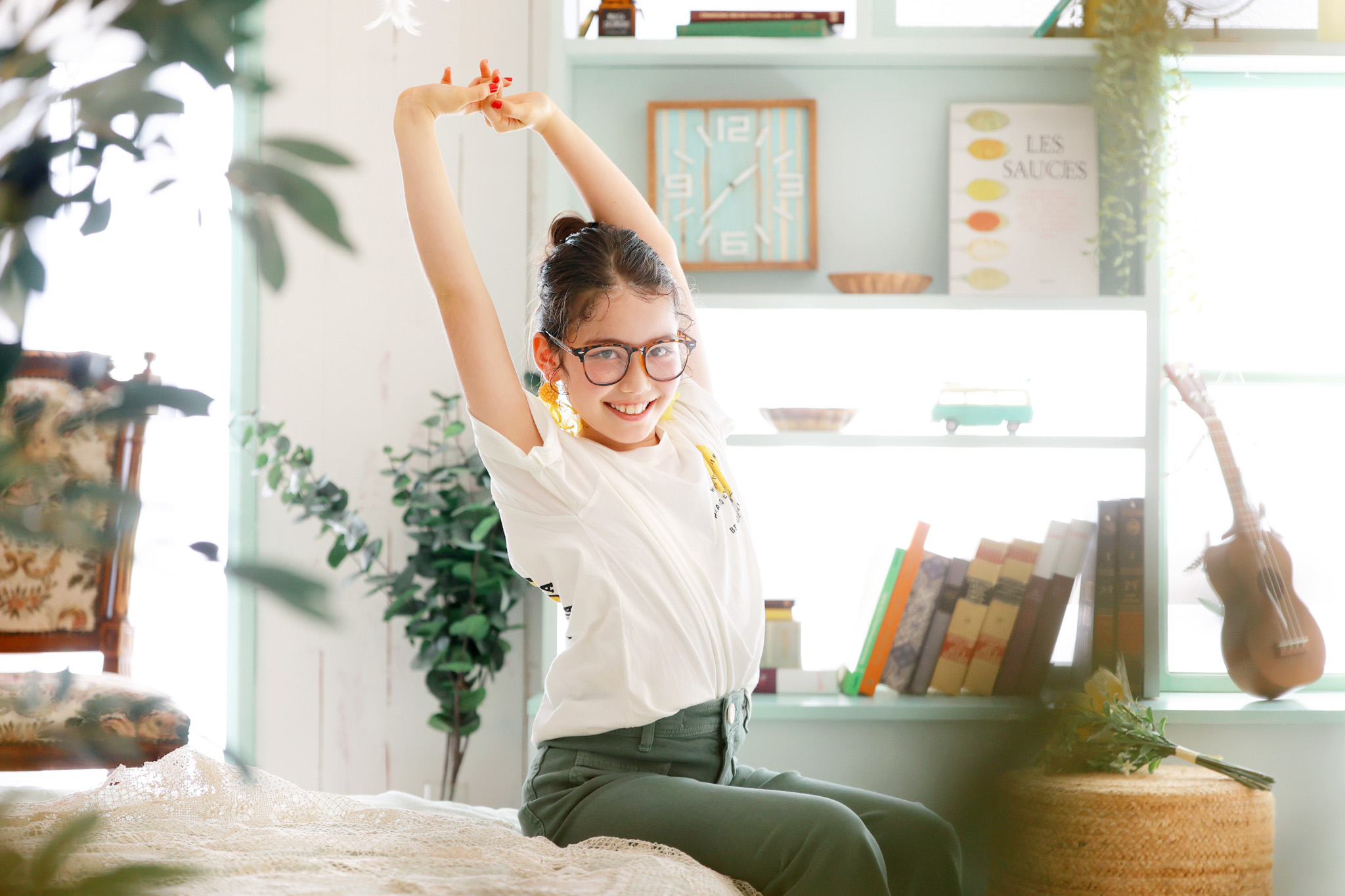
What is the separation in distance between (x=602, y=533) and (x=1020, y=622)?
1045 mm

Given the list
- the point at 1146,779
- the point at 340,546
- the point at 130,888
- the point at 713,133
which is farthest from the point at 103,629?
the point at 130,888

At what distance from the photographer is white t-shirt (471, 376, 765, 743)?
44.4 inches

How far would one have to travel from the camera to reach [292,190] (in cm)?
30

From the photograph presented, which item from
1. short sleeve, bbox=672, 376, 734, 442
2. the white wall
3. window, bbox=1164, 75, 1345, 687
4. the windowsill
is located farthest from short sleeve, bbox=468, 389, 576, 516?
window, bbox=1164, 75, 1345, 687

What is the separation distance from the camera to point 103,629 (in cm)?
207

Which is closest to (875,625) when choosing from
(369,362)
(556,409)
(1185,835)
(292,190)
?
(1185,835)

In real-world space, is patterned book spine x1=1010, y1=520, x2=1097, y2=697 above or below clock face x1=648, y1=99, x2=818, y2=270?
below

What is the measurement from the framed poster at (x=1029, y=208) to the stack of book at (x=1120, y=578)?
18.9 inches

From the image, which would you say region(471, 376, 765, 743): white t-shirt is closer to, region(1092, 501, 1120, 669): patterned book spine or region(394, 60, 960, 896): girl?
region(394, 60, 960, 896): girl

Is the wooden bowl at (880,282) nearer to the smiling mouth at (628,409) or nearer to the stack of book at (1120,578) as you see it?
the stack of book at (1120,578)

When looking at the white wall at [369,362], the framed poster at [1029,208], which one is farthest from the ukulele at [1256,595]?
the white wall at [369,362]

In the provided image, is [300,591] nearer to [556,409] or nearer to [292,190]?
[292,190]

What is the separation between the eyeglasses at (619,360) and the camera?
1.19 metres

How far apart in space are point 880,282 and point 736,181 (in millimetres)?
388
